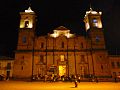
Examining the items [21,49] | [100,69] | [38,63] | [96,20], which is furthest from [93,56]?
[21,49]

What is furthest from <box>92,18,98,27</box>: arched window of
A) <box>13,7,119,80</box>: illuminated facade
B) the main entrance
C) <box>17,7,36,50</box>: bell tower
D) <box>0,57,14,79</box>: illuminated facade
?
<box>0,57,14,79</box>: illuminated facade

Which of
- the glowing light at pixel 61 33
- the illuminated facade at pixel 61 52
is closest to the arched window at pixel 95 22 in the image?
the illuminated facade at pixel 61 52

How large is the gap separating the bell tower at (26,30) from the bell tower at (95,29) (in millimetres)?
15056

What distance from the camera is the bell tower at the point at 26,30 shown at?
4119cm

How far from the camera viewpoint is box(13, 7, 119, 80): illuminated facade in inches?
1540

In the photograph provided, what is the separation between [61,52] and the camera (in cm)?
4122

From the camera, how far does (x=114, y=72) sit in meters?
48.6

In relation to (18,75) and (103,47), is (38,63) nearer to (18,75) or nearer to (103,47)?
(18,75)

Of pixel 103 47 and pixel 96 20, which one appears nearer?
pixel 103 47

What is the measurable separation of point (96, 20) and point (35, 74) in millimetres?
21890

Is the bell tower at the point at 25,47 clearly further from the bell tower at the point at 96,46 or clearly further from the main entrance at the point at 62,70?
the bell tower at the point at 96,46

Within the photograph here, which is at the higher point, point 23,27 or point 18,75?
point 23,27

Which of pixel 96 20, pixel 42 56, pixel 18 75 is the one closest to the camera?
pixel 18 75

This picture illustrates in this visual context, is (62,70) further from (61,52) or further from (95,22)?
(95,22)
